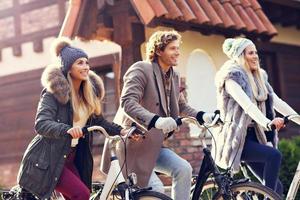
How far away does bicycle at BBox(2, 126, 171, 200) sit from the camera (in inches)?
172

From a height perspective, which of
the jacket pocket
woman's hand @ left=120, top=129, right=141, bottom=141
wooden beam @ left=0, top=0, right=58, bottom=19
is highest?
woman's hand @ left=120, top=129, right=141, bottom=141

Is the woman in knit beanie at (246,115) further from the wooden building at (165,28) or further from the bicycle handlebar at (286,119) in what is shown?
the wooden building at (165,28)

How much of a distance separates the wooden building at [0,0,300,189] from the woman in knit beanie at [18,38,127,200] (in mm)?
3594

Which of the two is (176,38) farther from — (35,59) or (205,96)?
(35,59)

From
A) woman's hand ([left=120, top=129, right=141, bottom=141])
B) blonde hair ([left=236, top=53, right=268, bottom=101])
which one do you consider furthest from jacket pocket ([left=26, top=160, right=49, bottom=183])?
blonde hair ([left=236, top=53, right=268, bottom=101])

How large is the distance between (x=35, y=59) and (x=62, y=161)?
316 inches

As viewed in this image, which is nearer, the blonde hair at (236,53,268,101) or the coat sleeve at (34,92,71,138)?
the coat sleeve at (34,92,71,138)

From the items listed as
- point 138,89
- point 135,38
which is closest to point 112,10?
point 135,38

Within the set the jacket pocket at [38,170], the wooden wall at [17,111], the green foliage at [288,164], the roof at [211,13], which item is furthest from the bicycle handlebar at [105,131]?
the wooden wall at [17,111]

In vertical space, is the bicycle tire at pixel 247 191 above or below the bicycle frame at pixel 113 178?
below

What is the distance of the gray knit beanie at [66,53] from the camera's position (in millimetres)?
4711

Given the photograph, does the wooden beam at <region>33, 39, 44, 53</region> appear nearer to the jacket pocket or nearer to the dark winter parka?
the dark winter parka

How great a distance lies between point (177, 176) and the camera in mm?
4801

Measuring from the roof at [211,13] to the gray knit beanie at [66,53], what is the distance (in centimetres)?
346
